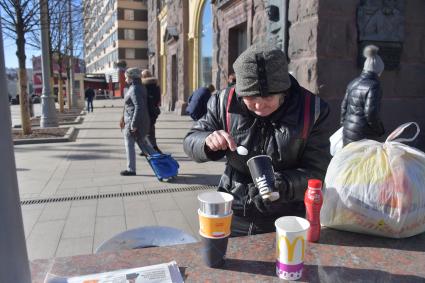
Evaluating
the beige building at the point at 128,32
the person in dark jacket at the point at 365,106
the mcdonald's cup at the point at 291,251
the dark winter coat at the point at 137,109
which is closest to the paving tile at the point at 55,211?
the dark winter coat at the point at 137,109

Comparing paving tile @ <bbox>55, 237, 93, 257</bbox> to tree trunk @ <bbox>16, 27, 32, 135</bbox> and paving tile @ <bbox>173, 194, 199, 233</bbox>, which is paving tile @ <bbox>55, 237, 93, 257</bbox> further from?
tree trunk @ <bbox>16, 27, 32, 135</bbox>

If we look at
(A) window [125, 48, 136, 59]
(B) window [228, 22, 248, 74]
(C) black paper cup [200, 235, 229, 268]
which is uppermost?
(A) window [125, 48, 136, 59]

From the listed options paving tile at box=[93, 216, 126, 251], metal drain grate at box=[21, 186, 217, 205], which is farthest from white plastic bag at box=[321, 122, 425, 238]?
metal drain grate at box=[21, 186, 217, 205]

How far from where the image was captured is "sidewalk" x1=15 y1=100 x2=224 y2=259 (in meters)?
4.20

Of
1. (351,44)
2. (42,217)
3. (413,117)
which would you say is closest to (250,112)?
(42,217)

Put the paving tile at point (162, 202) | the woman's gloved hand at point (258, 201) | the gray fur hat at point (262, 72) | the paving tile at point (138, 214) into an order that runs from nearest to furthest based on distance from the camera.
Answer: the gray fur hat at point (262, 72) < the woman's gloved hand at point (258, 201) < the paving tile at point (138, 214) < the paving tile at point (162, 202)

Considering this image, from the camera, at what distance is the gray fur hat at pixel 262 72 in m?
1.79

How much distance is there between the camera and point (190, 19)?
16.0 m

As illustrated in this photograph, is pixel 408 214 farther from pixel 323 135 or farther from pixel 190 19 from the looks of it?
pixel 190 19

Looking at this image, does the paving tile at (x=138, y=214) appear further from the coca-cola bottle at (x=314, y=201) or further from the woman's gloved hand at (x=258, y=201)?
the coca-cola bottle at (x=314, y=201)

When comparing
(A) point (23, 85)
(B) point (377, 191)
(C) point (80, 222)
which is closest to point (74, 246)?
(C) point (80, 222)

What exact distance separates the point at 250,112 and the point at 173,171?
4.43 metres

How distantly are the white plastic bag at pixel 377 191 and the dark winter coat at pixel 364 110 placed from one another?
258 cm

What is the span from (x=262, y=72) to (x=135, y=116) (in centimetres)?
480
